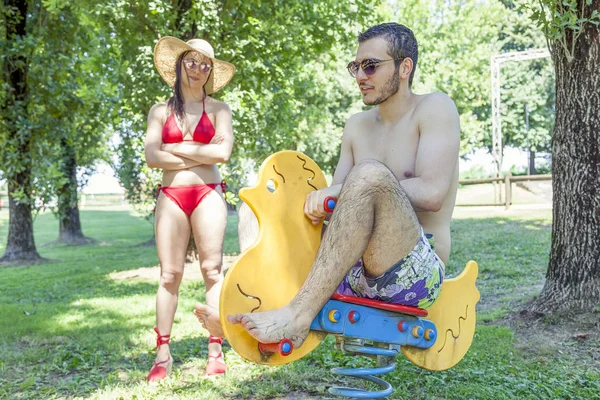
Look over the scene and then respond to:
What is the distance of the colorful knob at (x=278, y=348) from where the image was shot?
2.15 metres

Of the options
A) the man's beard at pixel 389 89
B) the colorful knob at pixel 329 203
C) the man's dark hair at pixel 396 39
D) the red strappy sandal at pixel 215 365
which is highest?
the man's dark hair at pixel 396 39

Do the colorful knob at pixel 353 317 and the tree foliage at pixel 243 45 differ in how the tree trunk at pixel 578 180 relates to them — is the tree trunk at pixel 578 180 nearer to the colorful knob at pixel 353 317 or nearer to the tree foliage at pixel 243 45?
Answer: the colorful knob at pixel 353 317

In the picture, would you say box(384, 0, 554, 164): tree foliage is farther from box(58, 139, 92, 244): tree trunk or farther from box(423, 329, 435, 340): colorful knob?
box(423, 329, 435, 340): colorful knob

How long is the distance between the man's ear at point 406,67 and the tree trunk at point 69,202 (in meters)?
9.50

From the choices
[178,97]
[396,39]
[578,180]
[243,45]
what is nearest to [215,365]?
[178,97]

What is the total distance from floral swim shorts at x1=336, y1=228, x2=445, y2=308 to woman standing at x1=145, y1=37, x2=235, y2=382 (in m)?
1.66

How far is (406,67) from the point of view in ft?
8.66

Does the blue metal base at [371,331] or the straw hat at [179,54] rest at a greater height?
the straw hat at [179,54]

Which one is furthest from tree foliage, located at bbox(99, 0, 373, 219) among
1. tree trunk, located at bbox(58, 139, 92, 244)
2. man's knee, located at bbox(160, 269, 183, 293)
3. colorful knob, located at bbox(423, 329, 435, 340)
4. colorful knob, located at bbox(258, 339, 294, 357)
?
colorful knob, located at bbox(258, 339, 294, 357)

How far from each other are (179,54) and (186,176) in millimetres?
810

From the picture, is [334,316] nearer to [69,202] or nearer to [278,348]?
[278,348]

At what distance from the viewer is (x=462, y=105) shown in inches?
904

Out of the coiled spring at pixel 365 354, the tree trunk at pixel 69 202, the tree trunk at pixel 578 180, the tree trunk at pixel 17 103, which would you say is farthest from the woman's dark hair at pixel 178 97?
the tree trunk at pixel 69 202

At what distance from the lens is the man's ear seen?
2621 mm
